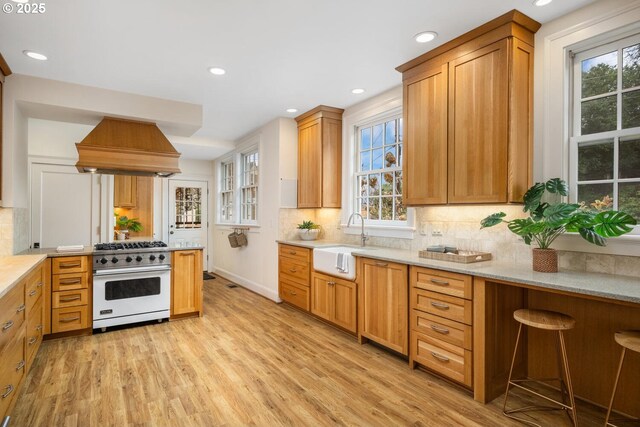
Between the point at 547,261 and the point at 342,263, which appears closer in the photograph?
the point at 547,261

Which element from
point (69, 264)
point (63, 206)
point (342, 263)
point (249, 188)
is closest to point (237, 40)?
point (342, 263)

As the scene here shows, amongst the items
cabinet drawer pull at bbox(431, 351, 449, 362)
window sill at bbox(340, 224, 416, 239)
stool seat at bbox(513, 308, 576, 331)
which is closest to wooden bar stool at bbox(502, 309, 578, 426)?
stool seat at bbox(513, 308, 576, 331)

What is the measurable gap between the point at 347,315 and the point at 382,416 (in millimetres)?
1378

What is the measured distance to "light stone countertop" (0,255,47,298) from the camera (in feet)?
6.58

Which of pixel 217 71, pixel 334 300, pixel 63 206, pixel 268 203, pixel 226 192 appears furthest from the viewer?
pixel 226 192

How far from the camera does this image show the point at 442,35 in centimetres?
267

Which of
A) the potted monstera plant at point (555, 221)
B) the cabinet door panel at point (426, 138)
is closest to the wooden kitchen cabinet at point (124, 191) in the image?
the cabinet door panel at point (426, 138)

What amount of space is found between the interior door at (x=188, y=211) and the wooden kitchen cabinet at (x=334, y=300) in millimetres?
3746

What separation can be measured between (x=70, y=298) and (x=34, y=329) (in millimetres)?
767

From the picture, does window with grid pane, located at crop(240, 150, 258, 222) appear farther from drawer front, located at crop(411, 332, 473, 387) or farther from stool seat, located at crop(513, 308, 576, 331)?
stool seat, located at crop(513, 308, 576, 331)

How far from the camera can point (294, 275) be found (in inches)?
175

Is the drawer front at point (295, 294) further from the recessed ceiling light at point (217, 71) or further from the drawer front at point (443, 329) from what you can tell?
the recessed ceiling light at point (217, 71)

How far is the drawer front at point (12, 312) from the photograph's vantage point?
1873mm

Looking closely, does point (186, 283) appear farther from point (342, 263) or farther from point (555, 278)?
point (555, 278)
